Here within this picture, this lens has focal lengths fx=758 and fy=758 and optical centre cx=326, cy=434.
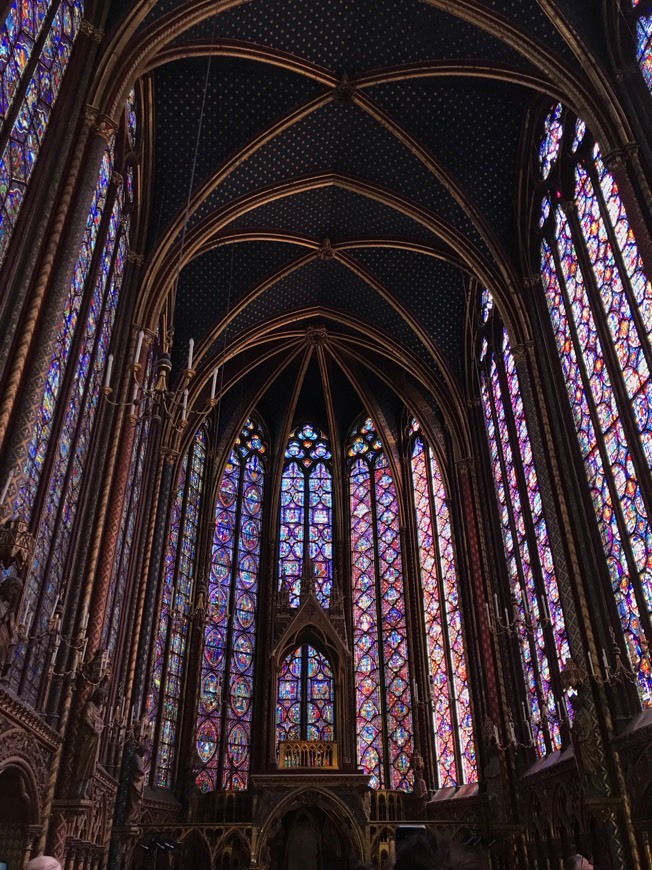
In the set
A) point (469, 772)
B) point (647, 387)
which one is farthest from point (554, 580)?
point (469, 772)

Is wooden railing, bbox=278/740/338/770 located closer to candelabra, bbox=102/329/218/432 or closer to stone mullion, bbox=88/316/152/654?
stone mullion, bbox=88/316/152/654

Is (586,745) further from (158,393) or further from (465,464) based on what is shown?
(158,393)

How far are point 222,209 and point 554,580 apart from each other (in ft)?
34.9

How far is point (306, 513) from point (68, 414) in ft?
44.9

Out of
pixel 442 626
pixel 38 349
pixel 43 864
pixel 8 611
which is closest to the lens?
pixel 43 864

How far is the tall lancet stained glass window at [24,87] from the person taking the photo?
8.77 m

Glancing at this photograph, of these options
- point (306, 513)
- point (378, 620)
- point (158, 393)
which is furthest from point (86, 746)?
point (306, 513)

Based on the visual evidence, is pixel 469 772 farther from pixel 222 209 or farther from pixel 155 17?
pixel 155 17

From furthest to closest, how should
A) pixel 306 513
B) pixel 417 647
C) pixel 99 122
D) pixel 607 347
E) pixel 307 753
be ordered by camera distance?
pixel 306 513 → pixel 417 647 → pixel 307 753 → pixel 607 347 → pixel 99 122

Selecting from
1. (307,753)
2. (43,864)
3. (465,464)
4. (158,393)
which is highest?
(158,393)

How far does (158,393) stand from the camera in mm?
17250

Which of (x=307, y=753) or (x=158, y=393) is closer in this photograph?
(x=158, y=393)

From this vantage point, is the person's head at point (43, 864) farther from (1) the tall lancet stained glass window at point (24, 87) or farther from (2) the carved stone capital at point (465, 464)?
(2) the carved stone capital at point (465, 464)

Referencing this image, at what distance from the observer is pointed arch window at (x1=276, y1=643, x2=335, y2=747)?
66.3 feet
